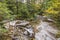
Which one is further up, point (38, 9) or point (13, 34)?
point (13, 34)

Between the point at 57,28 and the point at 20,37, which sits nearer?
the point at 20,37

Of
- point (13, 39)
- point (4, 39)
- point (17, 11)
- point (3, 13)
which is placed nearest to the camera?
point (4, 39)

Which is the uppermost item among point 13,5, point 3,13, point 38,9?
point 3,13

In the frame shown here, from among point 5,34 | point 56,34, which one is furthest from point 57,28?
point 5,34

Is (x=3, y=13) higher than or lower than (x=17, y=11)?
higher

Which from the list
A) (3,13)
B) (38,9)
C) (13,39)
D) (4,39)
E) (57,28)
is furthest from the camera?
(38,9)

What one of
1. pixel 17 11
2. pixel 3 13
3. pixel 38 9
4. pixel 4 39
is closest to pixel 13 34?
pixel 4 39

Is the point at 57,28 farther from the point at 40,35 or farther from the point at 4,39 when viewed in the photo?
the point at 4,39

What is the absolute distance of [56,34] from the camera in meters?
11.8

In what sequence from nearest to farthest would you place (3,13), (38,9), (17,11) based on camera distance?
1. (3,13)
2. (17,11)
3. (38,9)

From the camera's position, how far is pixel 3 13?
13023 mm

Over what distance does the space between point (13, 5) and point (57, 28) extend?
9.66 m

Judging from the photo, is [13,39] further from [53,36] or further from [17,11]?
[17,11]

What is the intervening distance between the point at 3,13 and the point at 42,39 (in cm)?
380
